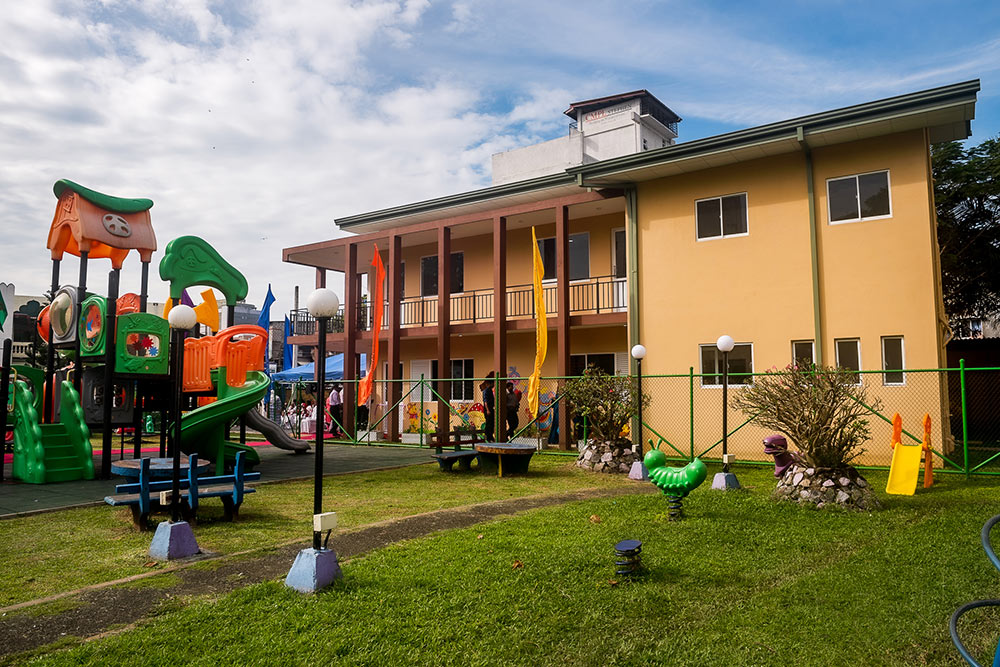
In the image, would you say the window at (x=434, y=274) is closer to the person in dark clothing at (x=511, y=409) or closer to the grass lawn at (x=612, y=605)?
the person in dark clothing at (x=511, y=409)

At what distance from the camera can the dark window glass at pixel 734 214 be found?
15531mm

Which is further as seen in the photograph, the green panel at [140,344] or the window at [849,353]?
the window at [849,353]

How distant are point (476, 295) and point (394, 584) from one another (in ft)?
53.5

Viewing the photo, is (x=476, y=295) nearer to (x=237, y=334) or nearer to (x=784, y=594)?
(x=237, y=334)

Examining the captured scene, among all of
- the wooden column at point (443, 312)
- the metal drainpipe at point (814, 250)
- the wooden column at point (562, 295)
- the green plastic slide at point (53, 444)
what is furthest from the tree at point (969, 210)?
the green plastic slide at point (53, 444)

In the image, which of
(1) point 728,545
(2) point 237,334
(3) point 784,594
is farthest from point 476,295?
(3) point 784,594

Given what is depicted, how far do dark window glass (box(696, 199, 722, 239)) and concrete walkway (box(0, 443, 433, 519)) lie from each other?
8.22 meters

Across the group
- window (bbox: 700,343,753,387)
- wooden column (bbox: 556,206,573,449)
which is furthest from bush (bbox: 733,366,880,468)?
wooden column (bbox: 556,206,573,449)

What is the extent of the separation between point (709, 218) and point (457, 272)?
9162mm

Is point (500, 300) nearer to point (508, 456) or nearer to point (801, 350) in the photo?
point (508, 456)

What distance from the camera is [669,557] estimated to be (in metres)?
6.35

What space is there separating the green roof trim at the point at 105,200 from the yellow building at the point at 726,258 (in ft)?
23.0

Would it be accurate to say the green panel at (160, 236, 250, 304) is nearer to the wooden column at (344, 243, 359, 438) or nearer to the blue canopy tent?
the wooden column at (344, 243, 359, 438)

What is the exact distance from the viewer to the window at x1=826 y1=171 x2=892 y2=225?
45.9ft
